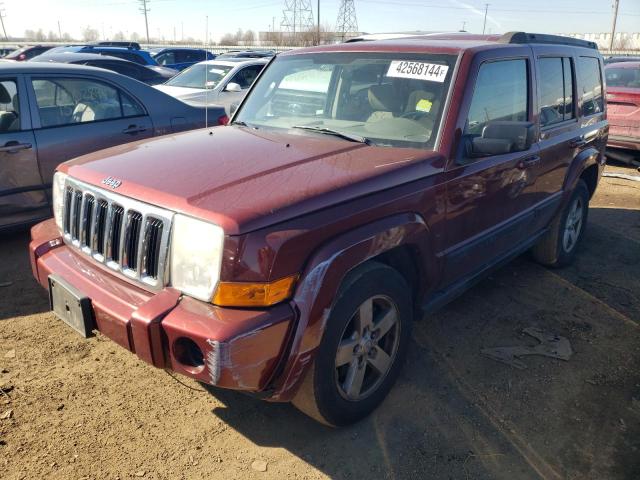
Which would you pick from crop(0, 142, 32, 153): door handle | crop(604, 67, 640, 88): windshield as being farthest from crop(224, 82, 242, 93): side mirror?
crop(604, 67, 640, 88): windshield

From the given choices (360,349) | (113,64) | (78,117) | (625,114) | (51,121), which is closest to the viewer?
(360,349)

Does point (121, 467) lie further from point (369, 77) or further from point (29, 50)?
point (29, 50)

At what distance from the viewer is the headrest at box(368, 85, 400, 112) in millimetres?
3176

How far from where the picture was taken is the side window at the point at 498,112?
293 cm

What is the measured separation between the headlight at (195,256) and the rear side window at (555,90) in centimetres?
286

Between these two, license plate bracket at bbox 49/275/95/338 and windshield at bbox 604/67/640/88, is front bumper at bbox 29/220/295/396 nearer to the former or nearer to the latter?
license plate bracket at bbox 49/275/95/338

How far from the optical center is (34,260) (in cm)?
295

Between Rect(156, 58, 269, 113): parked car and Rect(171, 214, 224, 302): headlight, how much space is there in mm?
7093

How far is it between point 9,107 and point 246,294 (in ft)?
12.7

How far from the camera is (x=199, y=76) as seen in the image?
9820 mm

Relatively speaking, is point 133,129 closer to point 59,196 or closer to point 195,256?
point 59,196

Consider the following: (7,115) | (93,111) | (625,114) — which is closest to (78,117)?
(93,111)

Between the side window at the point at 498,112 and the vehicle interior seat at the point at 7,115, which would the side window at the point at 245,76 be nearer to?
the vehicle interior seat at the point at 7,115

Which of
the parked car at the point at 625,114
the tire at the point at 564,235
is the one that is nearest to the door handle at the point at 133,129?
the tire at the point at 564,235
